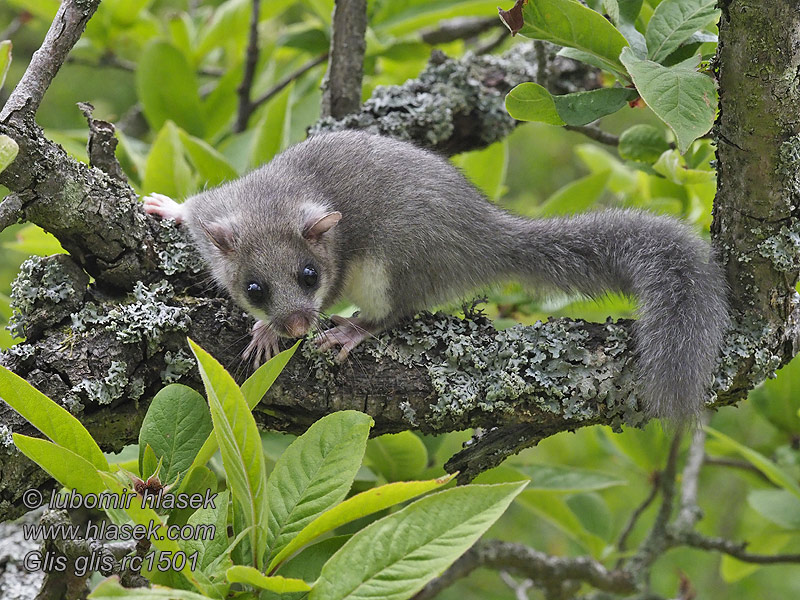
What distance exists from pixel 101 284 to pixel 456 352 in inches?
35.6

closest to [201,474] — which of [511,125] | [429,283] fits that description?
[429,283]

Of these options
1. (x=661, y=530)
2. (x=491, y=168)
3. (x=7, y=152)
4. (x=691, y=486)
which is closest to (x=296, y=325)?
(x=7, y=152)

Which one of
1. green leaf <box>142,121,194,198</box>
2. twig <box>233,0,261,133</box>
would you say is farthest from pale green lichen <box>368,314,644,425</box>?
twig <box>233,0,261,133</box>

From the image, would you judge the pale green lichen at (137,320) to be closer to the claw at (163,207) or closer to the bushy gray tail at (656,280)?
the claw at (163,207)

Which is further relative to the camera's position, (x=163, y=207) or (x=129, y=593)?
(x=163, y=207)

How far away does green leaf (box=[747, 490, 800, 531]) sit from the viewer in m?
2.67

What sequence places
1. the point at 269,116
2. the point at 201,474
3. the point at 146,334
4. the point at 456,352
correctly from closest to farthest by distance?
1. the point at 201,474
2. the point at 146,334
3. the point at 456,352
4. the point at 269,116

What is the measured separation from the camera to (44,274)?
193cm

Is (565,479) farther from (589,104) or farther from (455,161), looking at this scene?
(455,161)

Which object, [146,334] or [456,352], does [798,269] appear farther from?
[146,334]

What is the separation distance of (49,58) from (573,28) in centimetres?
113

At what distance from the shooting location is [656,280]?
7.14ft

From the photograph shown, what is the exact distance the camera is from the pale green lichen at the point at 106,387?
178 centimetres

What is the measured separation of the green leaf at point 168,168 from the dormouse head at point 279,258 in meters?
0.31
